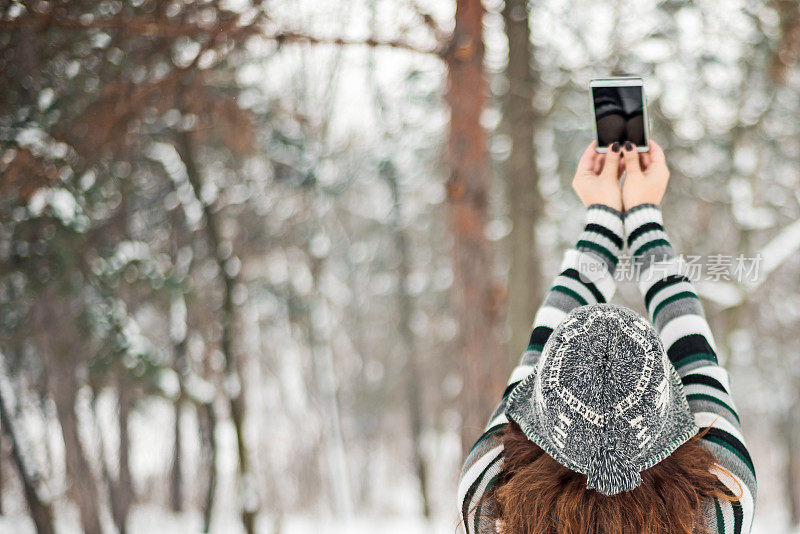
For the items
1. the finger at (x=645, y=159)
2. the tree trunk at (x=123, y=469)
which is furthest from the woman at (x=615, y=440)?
the tree trunk at (x=123, y=469)

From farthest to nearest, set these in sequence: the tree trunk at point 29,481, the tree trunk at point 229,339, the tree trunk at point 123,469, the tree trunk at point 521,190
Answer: the tree trunk at point 123,469
the tree trunk at point 229,339
the tree trunk at point 521,190
the tree trunk at point 29,481

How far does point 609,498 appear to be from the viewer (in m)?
1.06

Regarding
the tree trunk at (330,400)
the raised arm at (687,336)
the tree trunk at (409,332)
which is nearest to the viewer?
the raised arm at (687,336)

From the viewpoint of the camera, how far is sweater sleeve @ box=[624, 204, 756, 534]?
1.12 m

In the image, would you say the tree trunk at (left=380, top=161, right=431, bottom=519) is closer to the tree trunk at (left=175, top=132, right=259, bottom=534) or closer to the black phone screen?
the tree trunk at (left=175, top=132, right=259, bottom=534)

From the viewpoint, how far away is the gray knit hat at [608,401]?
3.37 ft

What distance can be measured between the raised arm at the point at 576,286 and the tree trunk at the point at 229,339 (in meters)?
7.36

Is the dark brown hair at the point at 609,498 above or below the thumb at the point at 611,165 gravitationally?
below

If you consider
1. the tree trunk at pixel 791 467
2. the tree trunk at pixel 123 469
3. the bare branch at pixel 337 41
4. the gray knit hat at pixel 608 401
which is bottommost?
the tree trunk at pixel 791 467

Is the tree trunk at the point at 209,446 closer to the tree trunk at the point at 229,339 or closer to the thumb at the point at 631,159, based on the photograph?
the tree trunk at the point at 229,339

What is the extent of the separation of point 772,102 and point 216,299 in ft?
26.3

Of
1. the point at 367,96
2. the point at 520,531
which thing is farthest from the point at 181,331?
the point at 520,531

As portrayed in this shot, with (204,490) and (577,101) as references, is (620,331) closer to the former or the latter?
(577,101)

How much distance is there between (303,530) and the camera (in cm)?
1196
